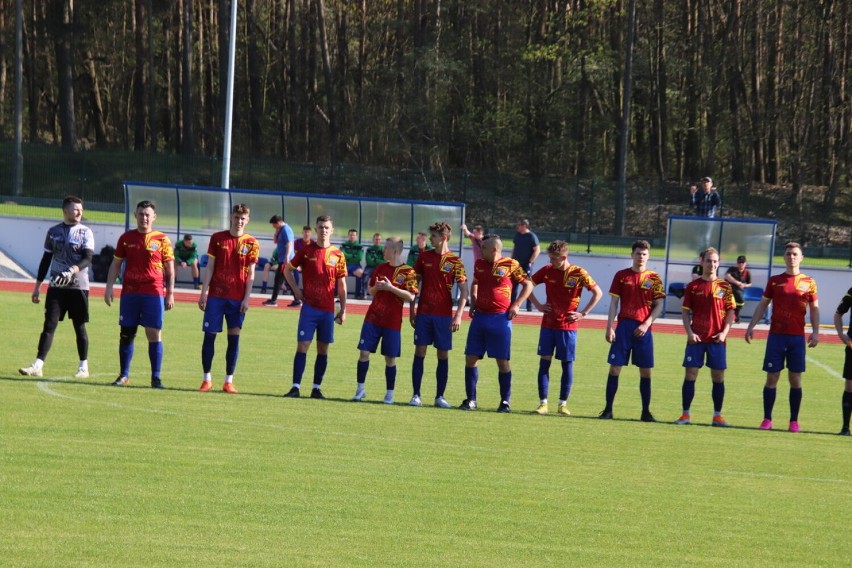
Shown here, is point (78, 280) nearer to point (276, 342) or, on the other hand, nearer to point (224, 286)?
point (224, 286)

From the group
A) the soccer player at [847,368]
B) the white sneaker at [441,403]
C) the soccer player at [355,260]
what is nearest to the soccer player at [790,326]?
the soccer player at [847,368]

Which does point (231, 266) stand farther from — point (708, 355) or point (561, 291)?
point (708, 355)

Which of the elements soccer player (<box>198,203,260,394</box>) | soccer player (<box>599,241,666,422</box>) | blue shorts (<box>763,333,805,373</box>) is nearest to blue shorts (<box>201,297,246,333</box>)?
soccer player (<box>198,203,260,394</box>)

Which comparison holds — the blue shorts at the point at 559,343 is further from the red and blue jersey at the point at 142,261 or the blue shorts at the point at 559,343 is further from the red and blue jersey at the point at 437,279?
the red and blue jersey at the point at 142,261

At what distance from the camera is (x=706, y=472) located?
31.2ft

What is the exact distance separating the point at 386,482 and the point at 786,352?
6.12m

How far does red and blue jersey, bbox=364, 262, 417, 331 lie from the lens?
12625 mm

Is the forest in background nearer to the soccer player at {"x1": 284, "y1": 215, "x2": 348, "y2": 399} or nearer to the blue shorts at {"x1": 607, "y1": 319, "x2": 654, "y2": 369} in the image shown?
the soccer player at {"x1": 284, "y1": 215, "x2": 348, "y2": 399}

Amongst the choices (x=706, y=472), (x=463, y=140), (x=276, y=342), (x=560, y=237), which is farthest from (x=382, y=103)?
(x=706, y=472)

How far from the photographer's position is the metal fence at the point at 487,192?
126 ft

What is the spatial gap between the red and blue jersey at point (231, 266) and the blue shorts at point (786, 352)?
5.73m

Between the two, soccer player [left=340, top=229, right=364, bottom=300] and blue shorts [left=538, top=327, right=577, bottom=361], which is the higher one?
blue shorts [left=538, top=327, right=577, bottom=361]

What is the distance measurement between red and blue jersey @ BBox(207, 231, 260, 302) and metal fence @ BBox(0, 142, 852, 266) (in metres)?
24.5

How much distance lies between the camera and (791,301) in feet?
40.9
